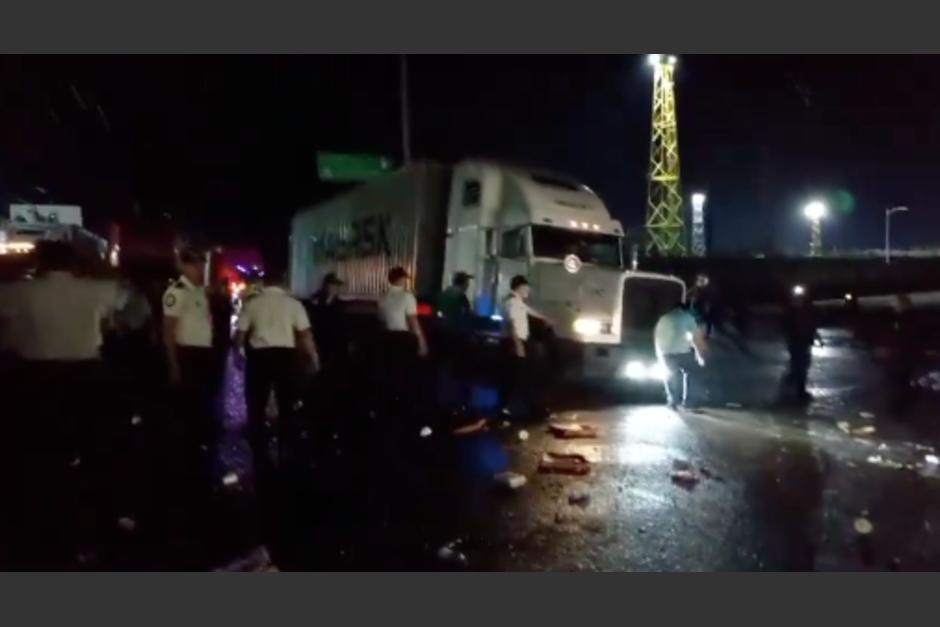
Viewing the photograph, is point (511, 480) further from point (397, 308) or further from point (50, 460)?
point (50, 460)

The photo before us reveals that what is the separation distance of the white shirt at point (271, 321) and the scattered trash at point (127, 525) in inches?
72.8

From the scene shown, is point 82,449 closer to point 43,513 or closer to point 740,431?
point 43,513

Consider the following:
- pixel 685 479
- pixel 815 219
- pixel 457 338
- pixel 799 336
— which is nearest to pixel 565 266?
pixel 457 338

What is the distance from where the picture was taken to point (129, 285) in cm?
1349

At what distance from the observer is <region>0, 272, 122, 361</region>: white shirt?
693 centimetres

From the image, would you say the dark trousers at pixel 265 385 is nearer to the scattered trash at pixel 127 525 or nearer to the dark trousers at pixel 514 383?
the scattered trash at pixel 127 525

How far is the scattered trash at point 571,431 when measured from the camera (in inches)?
429

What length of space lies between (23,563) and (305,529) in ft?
5.61

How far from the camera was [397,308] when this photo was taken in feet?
36.1

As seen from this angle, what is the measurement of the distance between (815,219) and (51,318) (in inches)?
2166

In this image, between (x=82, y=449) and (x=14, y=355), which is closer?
(x=14, y=355)

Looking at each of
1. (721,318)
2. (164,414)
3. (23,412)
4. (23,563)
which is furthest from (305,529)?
(721,318)

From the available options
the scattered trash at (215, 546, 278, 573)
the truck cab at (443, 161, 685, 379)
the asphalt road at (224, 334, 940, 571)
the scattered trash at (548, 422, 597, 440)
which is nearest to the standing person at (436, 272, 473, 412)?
the asphalt road at (224, 334, 940, 571)

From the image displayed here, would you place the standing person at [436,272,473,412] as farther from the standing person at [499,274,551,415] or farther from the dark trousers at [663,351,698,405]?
the dark trousers at [663,351,698,405]
